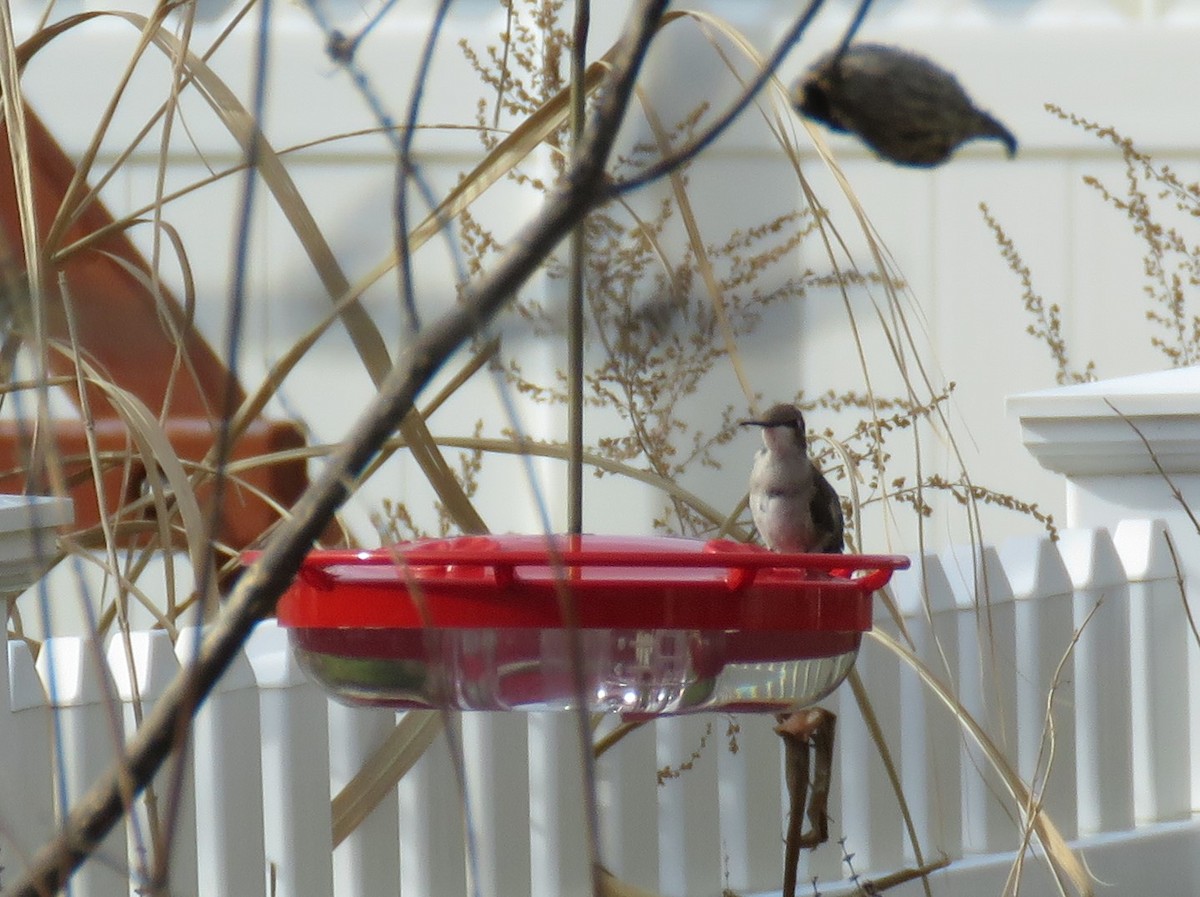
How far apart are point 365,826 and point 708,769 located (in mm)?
439

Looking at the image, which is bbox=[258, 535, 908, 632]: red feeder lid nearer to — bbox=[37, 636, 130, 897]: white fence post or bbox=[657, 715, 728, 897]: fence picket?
bbox=[37, 636, 130, 897]: white fence post

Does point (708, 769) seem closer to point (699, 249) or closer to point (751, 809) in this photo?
point (751, 809)

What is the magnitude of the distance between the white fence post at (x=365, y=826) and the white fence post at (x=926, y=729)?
2.19ft

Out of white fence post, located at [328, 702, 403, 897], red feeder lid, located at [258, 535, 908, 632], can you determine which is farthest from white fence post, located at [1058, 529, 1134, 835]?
red feeder lid, located at [258, 535, 908, 632]

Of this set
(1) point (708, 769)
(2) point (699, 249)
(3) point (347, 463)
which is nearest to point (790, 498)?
(1) point (708, 769)

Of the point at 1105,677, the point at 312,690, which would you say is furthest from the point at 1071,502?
the point at 312,690

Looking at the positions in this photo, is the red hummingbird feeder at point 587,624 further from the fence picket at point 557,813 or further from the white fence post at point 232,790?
the fence picket at point 557,813

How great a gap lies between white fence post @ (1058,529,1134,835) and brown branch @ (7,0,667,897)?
1.91 meters

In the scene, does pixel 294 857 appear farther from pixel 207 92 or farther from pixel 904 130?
pixel 904 130

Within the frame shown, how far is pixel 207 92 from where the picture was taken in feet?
2.50

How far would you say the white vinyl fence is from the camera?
140 cm

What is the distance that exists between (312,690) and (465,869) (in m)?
0.28

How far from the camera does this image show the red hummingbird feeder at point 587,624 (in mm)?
637

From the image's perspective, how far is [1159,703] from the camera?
223 centimetres
